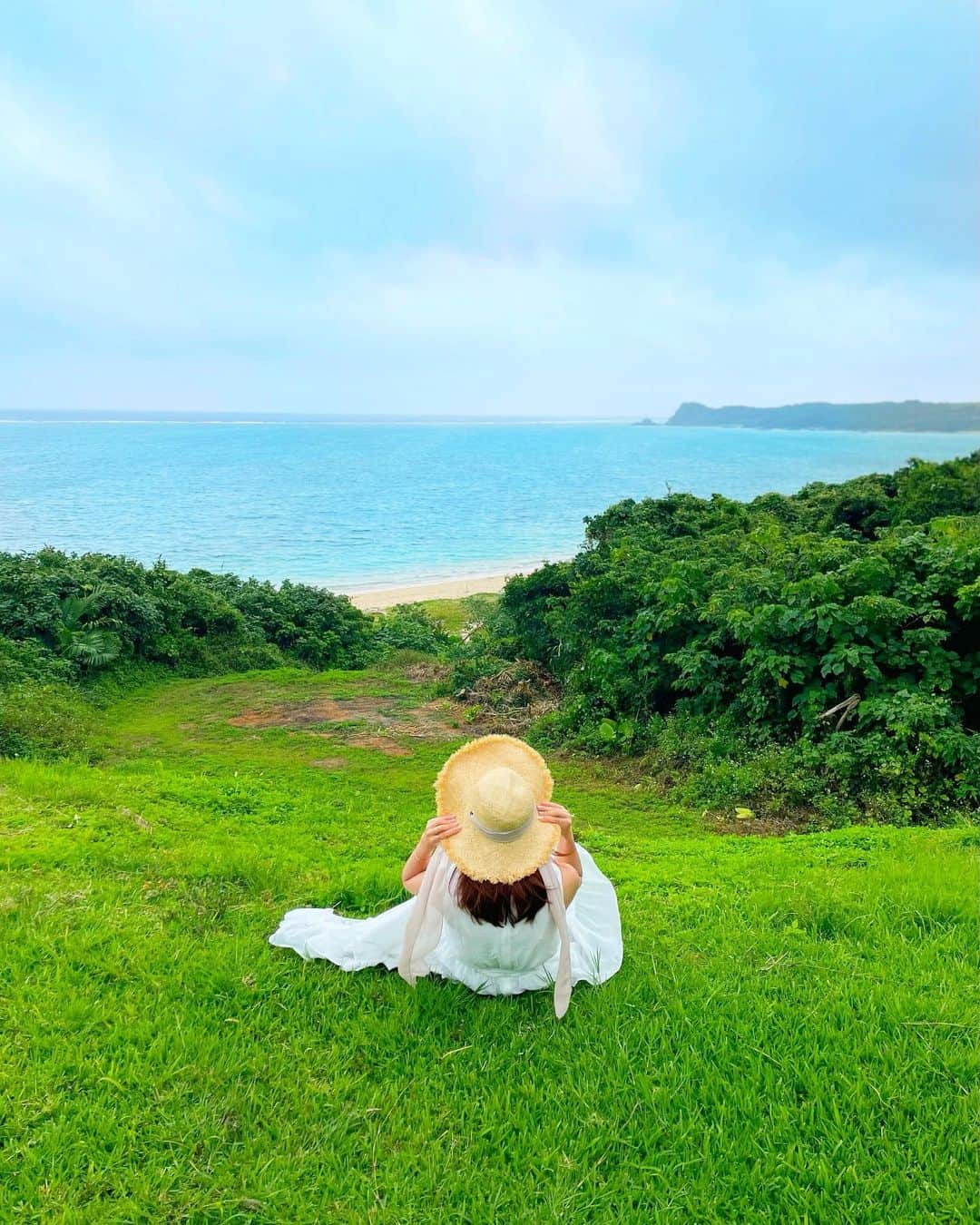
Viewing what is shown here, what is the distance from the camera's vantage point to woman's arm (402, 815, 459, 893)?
329cm

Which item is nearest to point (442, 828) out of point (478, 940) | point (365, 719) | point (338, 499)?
point (478, 940)

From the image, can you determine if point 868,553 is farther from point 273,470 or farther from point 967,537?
point 273,470

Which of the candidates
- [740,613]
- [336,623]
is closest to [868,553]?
[740,613]

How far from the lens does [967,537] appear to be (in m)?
9.52

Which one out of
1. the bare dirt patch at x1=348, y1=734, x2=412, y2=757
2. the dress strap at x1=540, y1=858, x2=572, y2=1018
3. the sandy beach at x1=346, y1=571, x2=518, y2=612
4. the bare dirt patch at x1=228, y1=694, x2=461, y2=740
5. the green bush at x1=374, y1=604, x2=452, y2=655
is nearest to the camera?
the dress strap at x1=540, y1=858, x2=572, y2=1018

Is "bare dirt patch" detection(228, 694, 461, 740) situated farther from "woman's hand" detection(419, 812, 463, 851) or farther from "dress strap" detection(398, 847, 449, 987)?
"woman's hand" detection(419, 812, 463, 851)

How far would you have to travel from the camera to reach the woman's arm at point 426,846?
130 inches

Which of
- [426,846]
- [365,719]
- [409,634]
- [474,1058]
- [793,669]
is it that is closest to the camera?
[474,1058]

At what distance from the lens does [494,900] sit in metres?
3.31

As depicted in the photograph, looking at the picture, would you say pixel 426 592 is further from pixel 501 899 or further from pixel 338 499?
pixel 338 499

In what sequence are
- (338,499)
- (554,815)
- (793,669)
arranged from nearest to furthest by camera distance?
(554,815) < (793,669) < (338,499)

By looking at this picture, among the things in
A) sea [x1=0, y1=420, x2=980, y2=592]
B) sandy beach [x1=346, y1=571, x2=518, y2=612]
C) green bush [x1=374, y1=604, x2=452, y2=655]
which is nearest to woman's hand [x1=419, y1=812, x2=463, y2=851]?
green bush [x1=374, y1=604, x2=452, y2=655]

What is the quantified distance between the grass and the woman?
0.41ft

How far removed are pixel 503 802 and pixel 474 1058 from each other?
110 centimetres
